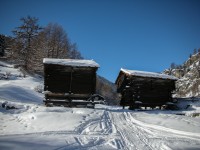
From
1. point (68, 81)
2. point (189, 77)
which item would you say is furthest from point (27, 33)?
point (189, 77)

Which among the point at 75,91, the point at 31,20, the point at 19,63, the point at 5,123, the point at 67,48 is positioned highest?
the point at 31,20

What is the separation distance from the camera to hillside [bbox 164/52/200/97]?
118 m

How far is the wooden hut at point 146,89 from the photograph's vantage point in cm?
2064

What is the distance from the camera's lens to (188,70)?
Answer: 142 m

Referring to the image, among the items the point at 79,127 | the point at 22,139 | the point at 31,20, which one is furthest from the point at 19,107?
the point at 31,20

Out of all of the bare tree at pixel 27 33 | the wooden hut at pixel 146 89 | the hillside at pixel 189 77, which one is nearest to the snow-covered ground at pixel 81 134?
the wooden hut at pixel 146 89

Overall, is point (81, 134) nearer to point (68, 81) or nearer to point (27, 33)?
point (68, 81)

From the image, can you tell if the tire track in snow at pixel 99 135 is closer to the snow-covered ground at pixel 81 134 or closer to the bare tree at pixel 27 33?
the snow-covered ground at pixel 81 134

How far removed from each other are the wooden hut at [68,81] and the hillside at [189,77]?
9131 cm

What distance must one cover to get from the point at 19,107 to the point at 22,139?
8.83 meters

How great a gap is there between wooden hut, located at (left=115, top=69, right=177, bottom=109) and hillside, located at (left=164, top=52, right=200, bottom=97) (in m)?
86.1

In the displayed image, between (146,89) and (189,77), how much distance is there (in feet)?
410

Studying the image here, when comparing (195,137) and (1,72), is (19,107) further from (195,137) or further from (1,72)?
(1,72)

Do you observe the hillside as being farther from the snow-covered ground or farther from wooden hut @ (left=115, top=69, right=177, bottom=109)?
the snow-covered ground
